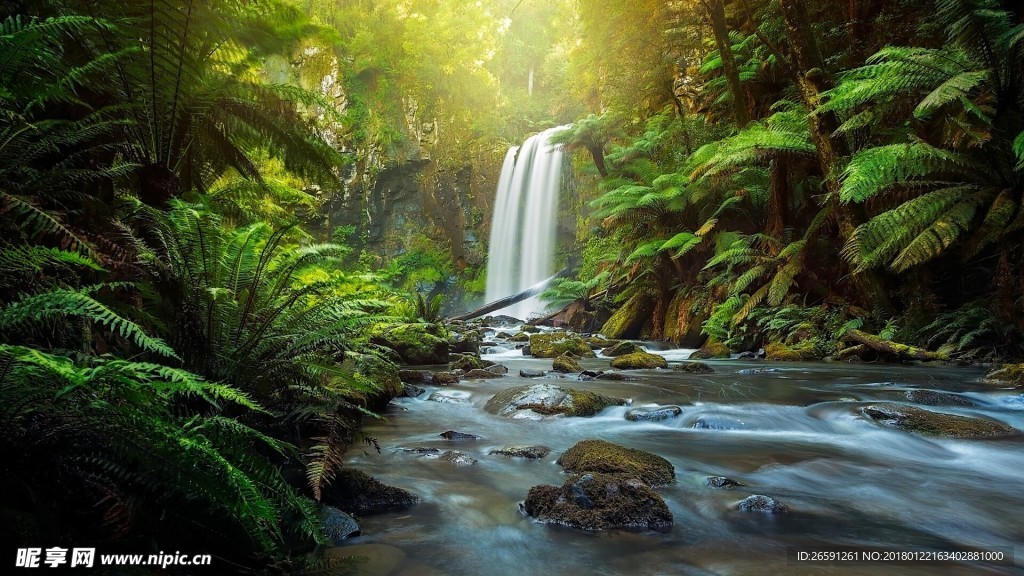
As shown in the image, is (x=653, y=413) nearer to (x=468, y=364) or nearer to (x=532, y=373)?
(x=532, y=373)

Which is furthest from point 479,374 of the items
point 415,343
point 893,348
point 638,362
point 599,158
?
point 599,158

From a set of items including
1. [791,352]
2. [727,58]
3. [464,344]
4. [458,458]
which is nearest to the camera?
[458,458]

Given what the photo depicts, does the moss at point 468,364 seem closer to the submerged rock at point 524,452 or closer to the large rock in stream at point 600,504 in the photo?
the submerged rock at point 524,452

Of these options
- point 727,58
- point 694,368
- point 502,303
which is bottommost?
point 694,368

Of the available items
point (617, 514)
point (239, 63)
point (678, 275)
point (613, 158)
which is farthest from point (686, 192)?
point (617, 514)

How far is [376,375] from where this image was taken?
4730 mm

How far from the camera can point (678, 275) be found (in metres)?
11.7

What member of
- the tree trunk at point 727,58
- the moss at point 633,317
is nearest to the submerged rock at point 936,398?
the tree trunk at point 727,58

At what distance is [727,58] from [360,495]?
408 inches

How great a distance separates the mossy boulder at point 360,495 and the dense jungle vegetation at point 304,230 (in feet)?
0.48

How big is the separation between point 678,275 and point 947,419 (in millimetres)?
7731

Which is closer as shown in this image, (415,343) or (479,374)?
(479,374)

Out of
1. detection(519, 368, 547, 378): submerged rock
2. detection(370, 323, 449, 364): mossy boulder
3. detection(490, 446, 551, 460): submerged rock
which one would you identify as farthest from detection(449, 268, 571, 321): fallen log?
detection(490, 446, 551, 460): submerged rock

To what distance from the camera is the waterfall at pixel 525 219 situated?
20500mm
